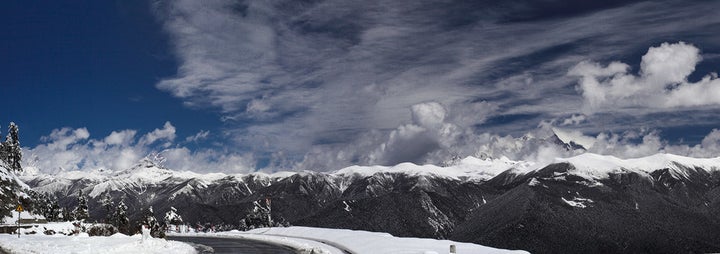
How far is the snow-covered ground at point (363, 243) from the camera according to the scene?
49.0 metres

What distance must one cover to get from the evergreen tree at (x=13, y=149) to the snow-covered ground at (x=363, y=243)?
274ft

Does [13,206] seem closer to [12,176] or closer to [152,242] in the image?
[12,176]

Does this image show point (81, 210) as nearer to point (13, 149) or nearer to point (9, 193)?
point (13, 149)

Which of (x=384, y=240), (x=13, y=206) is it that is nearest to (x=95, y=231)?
(x=13, y=206)

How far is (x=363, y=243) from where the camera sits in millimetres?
63188

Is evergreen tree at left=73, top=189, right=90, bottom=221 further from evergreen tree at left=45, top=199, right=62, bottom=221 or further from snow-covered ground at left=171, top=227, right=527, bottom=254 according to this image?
snow-covered ground at left=171, top=227, right=527, bottom=254

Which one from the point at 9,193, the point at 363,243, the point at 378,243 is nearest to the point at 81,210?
the point at 9,193

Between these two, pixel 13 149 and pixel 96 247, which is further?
pixel 13 149

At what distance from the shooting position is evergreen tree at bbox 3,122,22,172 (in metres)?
145

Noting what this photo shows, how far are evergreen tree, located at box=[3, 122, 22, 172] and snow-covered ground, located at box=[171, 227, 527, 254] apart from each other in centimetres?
8356

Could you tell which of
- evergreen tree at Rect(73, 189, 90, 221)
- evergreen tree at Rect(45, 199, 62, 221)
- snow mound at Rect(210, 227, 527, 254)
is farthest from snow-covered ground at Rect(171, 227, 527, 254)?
evergreen tree at Rect(45, 199, 62, 221)

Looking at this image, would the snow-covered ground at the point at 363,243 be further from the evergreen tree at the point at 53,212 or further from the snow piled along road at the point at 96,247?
the evergreen tree at the point at 53,212

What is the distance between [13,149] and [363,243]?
385ft

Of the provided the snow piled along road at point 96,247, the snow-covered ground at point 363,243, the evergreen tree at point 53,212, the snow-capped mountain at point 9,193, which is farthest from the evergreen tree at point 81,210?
the snow piled along road at point 96,247
